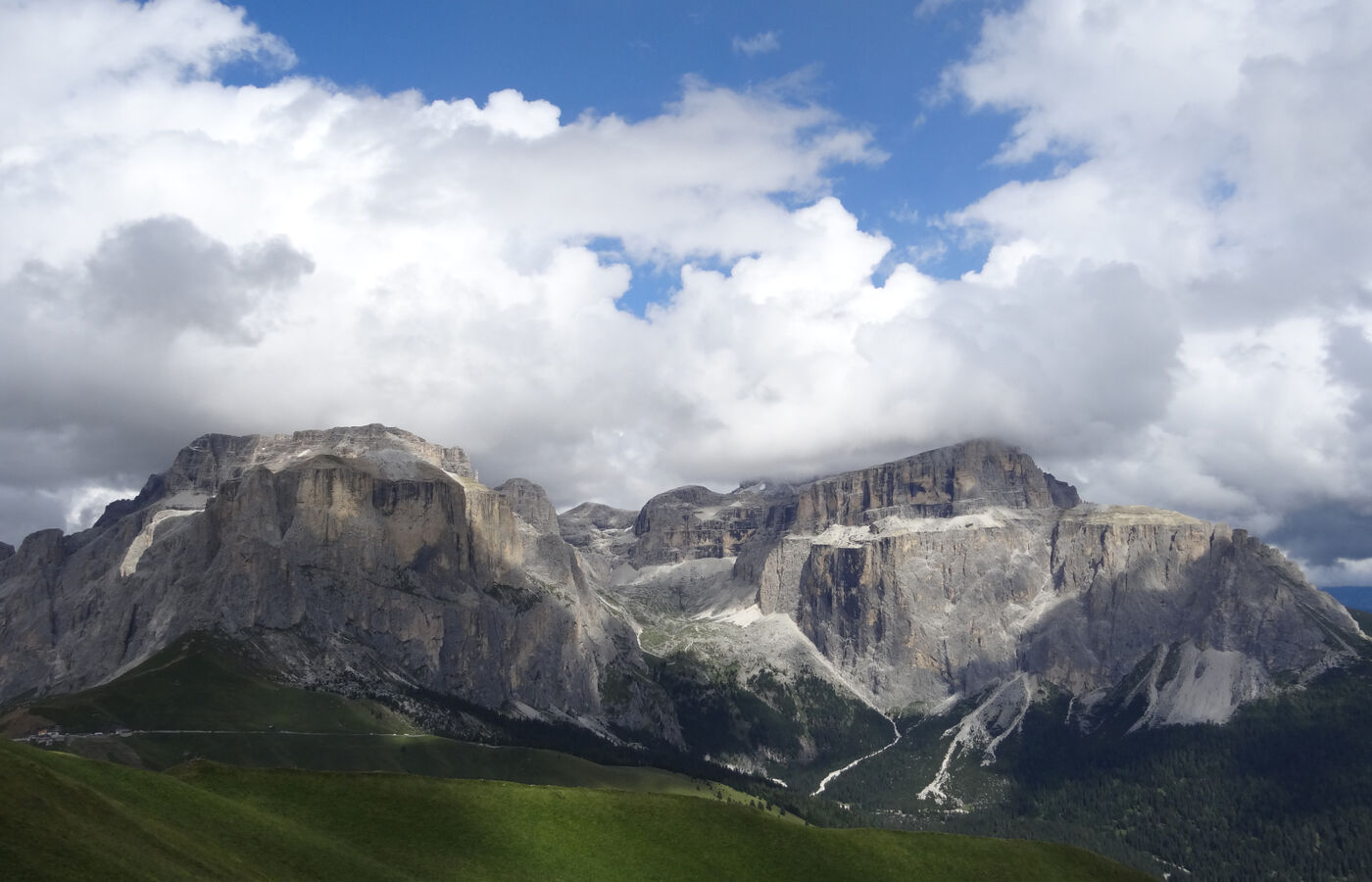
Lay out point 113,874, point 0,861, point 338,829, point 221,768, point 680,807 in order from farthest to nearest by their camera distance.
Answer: point 680,807 → point 221,768 → point 338,829 → point 113,874 → point 0,861

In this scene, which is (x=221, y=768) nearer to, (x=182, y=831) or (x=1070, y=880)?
(x=182, y=831)

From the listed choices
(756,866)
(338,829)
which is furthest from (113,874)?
(756,866)

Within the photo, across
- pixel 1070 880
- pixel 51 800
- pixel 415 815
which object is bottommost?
pixel 1070 880

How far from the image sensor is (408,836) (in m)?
134

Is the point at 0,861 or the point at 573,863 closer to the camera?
the point at 0,861

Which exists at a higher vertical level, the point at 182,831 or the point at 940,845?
the point at 182,831

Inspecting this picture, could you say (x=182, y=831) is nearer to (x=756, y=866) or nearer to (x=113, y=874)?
(x=113, y=874)

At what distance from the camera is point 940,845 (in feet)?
544

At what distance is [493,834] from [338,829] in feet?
62.7

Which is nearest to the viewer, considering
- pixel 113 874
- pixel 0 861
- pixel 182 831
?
pixel 0 861

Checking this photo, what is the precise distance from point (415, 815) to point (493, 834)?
10133mm

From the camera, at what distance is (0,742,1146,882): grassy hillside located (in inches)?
3457

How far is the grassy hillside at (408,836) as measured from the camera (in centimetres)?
8781

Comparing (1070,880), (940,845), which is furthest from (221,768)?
(1070,880)
